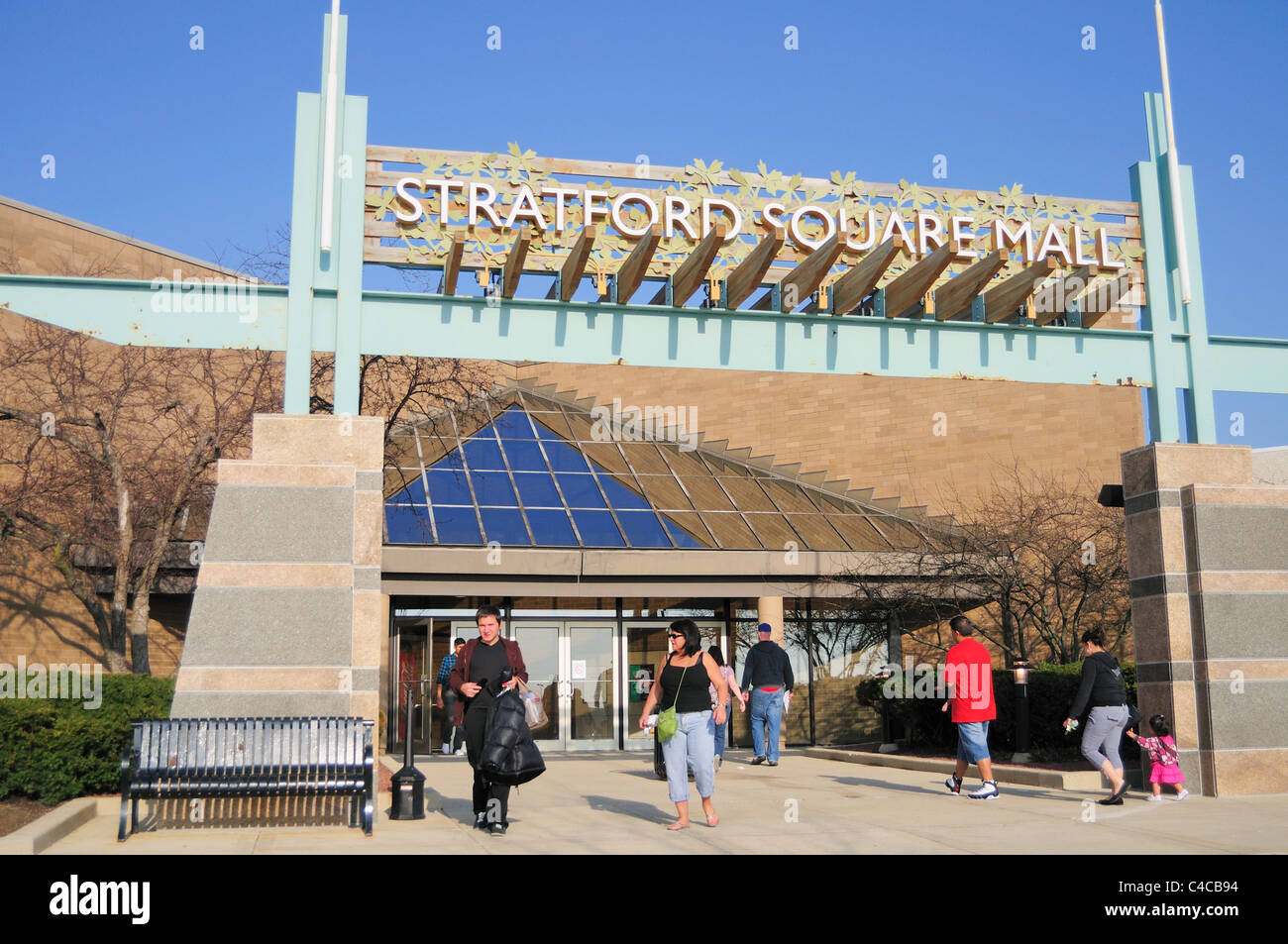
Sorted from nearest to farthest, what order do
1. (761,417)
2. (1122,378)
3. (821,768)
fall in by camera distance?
1. (1122,378)
2. (821,768)
3. (761,417)

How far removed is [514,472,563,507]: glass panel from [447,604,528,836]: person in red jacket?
11.6 metres

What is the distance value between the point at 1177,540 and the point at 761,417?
17.5m

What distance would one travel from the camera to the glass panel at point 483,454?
22312 millimetres

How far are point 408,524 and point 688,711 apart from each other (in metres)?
11.3

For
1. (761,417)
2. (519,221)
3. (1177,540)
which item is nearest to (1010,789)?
(1177,540)

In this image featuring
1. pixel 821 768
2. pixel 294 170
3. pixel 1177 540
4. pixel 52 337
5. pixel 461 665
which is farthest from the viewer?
pixel 52 337

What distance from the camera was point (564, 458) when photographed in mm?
23250

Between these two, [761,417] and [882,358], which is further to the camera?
[761,417]

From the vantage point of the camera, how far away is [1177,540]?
37.8 feet

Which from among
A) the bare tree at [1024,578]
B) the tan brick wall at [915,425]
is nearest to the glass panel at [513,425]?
the tan brick wall at [915,425]

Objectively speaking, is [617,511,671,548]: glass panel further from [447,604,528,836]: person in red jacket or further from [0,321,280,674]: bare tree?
[447,604,528,836]: person in red jacket

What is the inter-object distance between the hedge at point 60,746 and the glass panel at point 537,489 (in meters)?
10.7

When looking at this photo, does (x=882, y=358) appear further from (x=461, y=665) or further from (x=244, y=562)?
(x=244, y=562)

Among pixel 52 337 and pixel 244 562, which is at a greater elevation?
pixel 52 337
